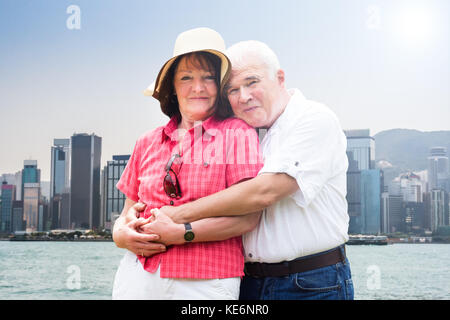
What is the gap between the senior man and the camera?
2088 mm

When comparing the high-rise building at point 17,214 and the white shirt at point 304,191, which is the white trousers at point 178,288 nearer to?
the white shirt at point 304,191

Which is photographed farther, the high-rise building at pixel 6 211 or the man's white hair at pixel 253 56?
the high-rise building at pixel 6 211

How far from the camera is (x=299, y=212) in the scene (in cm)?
222

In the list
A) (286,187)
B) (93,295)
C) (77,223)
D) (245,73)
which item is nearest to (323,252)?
(286,187)

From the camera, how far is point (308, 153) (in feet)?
Answer: 7.08

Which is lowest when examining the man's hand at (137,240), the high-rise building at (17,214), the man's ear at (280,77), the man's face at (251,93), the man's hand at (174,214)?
the high-rise building at (17,214)

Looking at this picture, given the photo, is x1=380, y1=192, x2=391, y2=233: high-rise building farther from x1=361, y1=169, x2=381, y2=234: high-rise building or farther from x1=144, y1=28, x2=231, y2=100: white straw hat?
x1=144, y1=28, x2=231, y2=100: white straw hat

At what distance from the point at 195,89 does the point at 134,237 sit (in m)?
0.75

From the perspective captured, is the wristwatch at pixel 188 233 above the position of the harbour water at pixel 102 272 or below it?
above

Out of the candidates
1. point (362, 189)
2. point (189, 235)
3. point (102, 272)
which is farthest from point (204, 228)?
point (102, 272)

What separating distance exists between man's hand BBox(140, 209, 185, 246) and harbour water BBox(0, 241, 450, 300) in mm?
29537

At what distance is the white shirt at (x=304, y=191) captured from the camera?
7.01 ft

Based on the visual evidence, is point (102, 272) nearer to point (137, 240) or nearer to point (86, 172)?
point (86, 172)

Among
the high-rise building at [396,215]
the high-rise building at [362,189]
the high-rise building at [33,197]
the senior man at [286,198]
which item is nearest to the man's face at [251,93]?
→ the senior man at [286,198]
